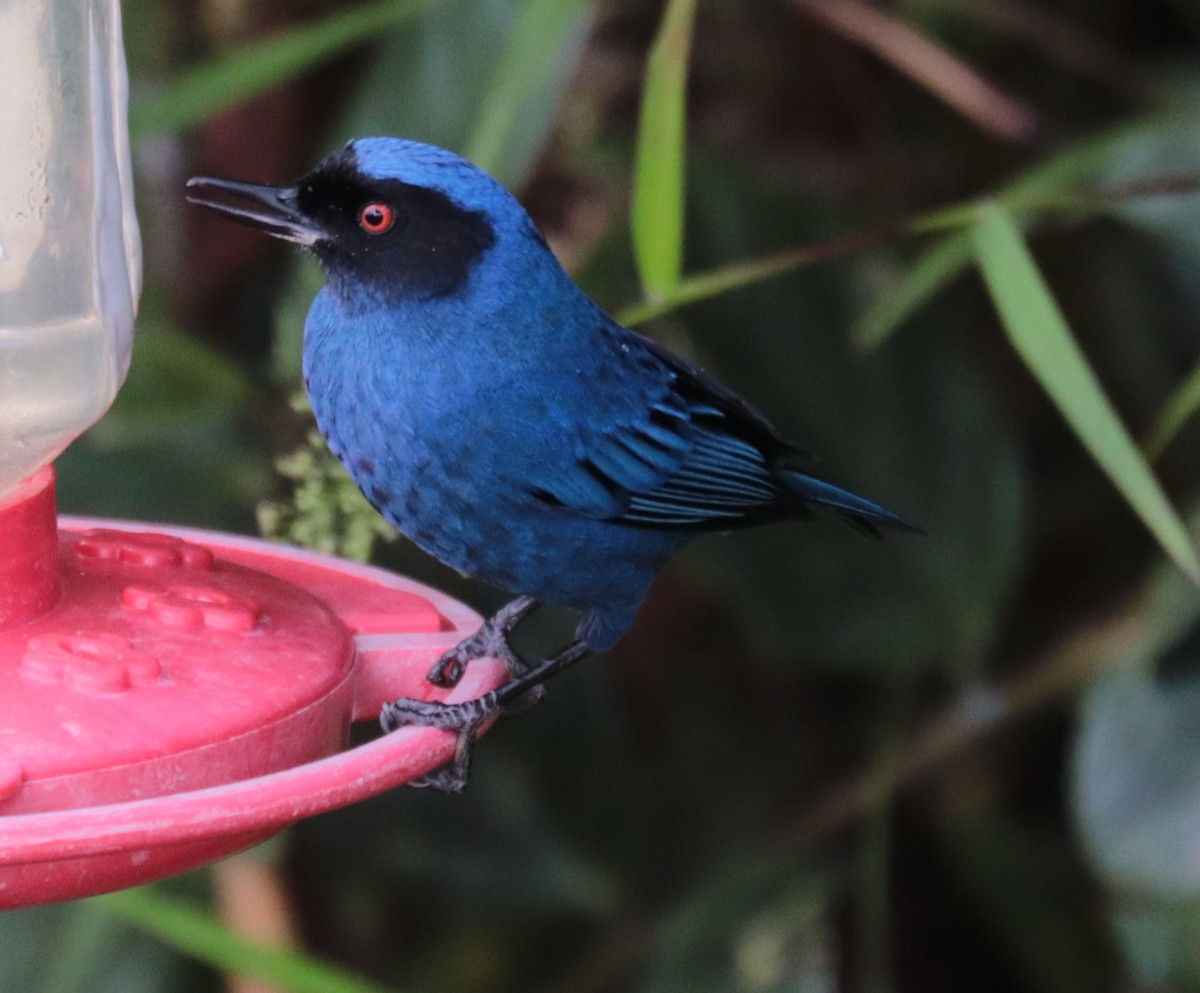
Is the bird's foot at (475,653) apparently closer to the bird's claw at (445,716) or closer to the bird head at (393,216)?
the bird's claw at (445,716)

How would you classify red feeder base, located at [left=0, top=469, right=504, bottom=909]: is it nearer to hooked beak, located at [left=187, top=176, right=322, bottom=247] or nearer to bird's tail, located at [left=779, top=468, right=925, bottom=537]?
hooked beak, located at [left=187, top=176, right=322, bottom=247]

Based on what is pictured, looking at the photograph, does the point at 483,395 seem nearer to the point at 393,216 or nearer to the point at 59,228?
the point at 393,216

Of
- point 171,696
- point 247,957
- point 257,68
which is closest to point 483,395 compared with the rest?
point 171,696

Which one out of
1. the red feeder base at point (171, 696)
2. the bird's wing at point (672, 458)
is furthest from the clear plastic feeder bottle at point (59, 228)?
the bird's wing at point (672, 458)

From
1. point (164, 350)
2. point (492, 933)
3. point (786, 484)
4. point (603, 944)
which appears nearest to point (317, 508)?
point (786, 484)

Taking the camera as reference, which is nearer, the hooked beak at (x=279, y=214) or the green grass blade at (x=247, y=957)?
the hooked beak at (x=279, y=214)

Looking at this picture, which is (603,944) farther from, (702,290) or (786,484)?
(702,290)
